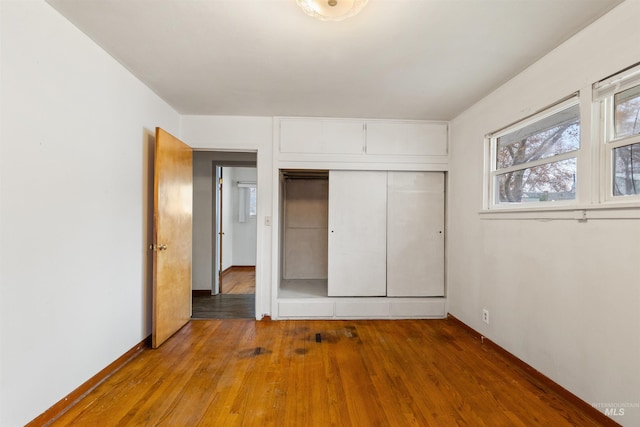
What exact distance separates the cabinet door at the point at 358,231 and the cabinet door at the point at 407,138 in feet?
1.06

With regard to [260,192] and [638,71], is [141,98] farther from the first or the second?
[638,71]

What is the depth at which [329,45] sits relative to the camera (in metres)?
1.96

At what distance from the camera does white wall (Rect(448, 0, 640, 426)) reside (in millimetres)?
1562

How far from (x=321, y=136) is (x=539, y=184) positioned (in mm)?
2190

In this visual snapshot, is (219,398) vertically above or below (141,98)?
below

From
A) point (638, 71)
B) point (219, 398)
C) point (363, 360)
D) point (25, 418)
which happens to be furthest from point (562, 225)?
point (25, 418)

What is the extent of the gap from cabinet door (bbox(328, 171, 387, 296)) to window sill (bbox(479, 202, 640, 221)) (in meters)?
1.28

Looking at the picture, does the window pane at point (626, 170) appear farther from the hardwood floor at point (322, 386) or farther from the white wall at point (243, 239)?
the white wall at point (243, 239)

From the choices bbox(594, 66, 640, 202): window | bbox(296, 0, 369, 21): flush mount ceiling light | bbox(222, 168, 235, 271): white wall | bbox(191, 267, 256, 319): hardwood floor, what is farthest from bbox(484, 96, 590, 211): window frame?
bbox(222, 168, 235, 271): white wall

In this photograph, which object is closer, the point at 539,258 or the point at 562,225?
the point at 562,225

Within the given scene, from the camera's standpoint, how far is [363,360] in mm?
2438

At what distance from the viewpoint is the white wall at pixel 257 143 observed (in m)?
3.39

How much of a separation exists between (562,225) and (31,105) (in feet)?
10.9

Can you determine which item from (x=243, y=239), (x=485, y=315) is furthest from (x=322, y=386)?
(x=243, y=239)
